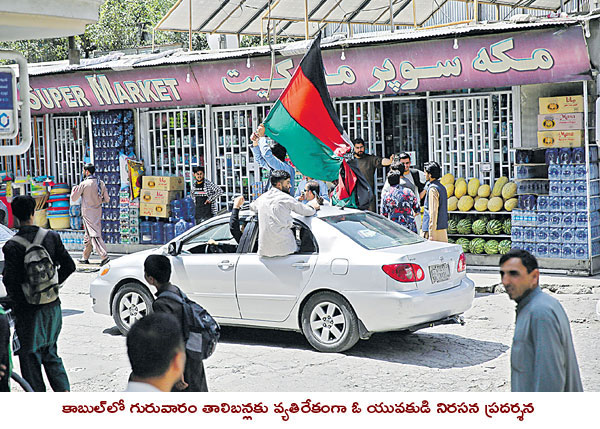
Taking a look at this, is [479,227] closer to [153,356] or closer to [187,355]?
[187,355]

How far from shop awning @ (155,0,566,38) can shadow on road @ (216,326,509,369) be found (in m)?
8.17

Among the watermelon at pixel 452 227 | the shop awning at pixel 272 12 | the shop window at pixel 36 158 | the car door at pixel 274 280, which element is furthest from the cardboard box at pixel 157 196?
the car door at pixel 274 280

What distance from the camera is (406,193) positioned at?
11.3 m

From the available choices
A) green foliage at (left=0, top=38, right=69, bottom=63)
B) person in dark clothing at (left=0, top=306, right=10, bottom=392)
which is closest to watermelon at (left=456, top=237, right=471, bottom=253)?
person in dark clothing at (left=0, top=306, right=10, bottom=392)

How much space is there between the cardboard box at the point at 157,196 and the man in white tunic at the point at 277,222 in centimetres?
793

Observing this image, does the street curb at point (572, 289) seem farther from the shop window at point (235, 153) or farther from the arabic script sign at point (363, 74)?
the shop window at point (235, 153)

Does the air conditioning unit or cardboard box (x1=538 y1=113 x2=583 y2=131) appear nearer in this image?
cardboard box (x1=538 y1=113 x2=583 y2=131)

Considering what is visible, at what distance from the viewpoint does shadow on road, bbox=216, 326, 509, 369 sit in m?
8.30

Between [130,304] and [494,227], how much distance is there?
245 inches

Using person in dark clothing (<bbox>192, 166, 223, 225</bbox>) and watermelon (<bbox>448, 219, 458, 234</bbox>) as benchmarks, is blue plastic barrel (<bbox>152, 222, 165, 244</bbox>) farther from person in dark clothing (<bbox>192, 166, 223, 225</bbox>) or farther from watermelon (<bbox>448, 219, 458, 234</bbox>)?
watermelon (<bbox>448, 219, 458, 234</bbox>)

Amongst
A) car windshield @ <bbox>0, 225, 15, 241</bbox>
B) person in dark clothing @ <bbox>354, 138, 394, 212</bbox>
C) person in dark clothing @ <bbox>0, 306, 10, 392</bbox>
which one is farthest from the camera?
person in dark clothing @ <bbox>354, 138, 394, 212</bbox>

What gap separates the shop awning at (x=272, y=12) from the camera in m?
16.8

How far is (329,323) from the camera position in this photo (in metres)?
8.50

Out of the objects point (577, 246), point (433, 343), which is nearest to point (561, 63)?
point (577, 246)
